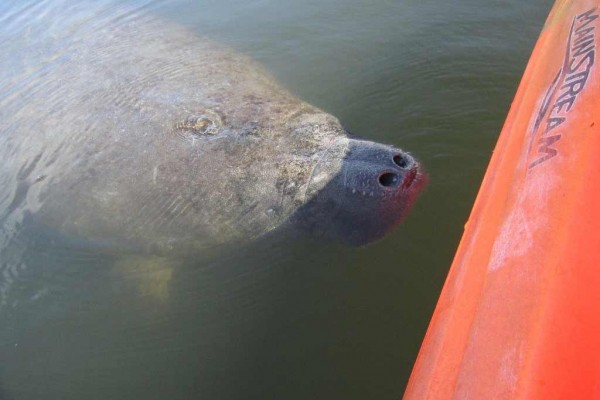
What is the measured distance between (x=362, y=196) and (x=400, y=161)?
0.38m

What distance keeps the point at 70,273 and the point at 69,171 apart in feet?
2.93

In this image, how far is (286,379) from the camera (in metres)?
3.37

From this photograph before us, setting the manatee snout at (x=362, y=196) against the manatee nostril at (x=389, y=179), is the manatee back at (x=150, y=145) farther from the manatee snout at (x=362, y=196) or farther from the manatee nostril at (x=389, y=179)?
the manatee nostril at (x=389, y=179)

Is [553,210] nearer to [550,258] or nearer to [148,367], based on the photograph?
[550,258]

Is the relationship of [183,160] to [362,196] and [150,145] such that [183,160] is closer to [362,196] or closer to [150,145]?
[150,145]

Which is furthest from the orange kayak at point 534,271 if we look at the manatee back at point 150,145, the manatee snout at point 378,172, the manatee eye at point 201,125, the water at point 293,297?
the manatee eye at point 201,125

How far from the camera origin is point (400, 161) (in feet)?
11.4

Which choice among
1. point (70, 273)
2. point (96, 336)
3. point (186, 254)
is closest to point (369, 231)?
point (186, 254)

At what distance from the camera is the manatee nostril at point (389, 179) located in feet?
11.0

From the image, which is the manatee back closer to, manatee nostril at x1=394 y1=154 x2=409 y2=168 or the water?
the water

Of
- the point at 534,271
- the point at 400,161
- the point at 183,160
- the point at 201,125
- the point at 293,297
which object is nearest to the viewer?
the point at 534,271

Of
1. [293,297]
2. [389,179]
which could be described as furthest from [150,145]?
[389,179]

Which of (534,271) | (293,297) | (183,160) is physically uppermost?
(534,271)

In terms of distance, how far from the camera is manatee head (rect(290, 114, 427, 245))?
337cm
